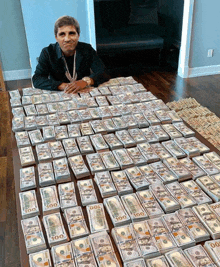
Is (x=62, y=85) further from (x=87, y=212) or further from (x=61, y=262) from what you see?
(x=61, y=262)

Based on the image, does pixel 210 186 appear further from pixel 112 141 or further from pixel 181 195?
pixel 112 141

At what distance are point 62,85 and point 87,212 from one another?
120 cm

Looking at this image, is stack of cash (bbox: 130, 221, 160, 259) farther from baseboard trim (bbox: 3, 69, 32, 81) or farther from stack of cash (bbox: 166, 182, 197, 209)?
baseboard trim (bbox: 3, 69, 32, 81)

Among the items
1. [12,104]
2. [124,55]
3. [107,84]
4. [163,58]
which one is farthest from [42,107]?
[163,58]

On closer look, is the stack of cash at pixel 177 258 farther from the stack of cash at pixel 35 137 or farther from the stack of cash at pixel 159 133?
the stack of cash at pixel 35 137

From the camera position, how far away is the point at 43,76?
2104 millimetres

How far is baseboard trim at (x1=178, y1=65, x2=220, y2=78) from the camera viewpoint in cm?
465

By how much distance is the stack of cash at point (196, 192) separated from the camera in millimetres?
947

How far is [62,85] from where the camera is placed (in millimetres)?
1904

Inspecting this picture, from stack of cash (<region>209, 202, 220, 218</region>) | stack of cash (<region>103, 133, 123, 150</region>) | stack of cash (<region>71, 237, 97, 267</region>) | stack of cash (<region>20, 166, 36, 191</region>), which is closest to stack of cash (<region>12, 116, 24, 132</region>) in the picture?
stack of cash (<region>20, 166, 36, 191</region>)

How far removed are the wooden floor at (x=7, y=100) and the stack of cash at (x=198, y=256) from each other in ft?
3.26

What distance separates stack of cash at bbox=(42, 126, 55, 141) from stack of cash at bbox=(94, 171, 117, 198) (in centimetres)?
38

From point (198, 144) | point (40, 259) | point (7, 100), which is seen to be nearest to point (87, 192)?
point (40, 259)

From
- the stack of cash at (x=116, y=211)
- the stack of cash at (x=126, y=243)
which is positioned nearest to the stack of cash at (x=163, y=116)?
the stack of cash at (x=116, y=211)
